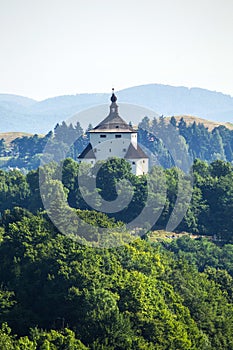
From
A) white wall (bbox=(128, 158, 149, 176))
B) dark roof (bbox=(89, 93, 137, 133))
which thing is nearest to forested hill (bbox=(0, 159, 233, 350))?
dark roof (bbox=(89, 93, 137, 133))

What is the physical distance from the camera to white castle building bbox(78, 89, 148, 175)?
87.3 metres

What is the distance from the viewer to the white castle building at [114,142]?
8731 centimetres

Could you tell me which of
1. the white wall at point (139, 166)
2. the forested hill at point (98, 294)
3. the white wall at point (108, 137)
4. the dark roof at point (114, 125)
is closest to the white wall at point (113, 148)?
the white wall at point (108, 137)

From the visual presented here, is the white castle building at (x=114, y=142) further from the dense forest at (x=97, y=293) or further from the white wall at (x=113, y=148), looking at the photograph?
the dense forest at (x=97, y=293)

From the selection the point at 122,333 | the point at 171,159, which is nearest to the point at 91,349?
the point at 122,333

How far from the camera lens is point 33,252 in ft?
156

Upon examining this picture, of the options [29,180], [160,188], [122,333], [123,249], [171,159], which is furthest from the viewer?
[171,159]

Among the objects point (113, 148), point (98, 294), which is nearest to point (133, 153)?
point (113, 148)

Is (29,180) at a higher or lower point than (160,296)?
higher

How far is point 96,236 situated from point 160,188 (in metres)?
35.1

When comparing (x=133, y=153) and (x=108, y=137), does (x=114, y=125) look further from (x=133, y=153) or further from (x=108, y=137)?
(x=133, y=153)

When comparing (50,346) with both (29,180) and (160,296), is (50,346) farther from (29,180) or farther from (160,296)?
(29,180)

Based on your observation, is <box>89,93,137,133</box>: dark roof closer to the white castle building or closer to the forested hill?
the white castle building

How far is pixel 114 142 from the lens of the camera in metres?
88.1
